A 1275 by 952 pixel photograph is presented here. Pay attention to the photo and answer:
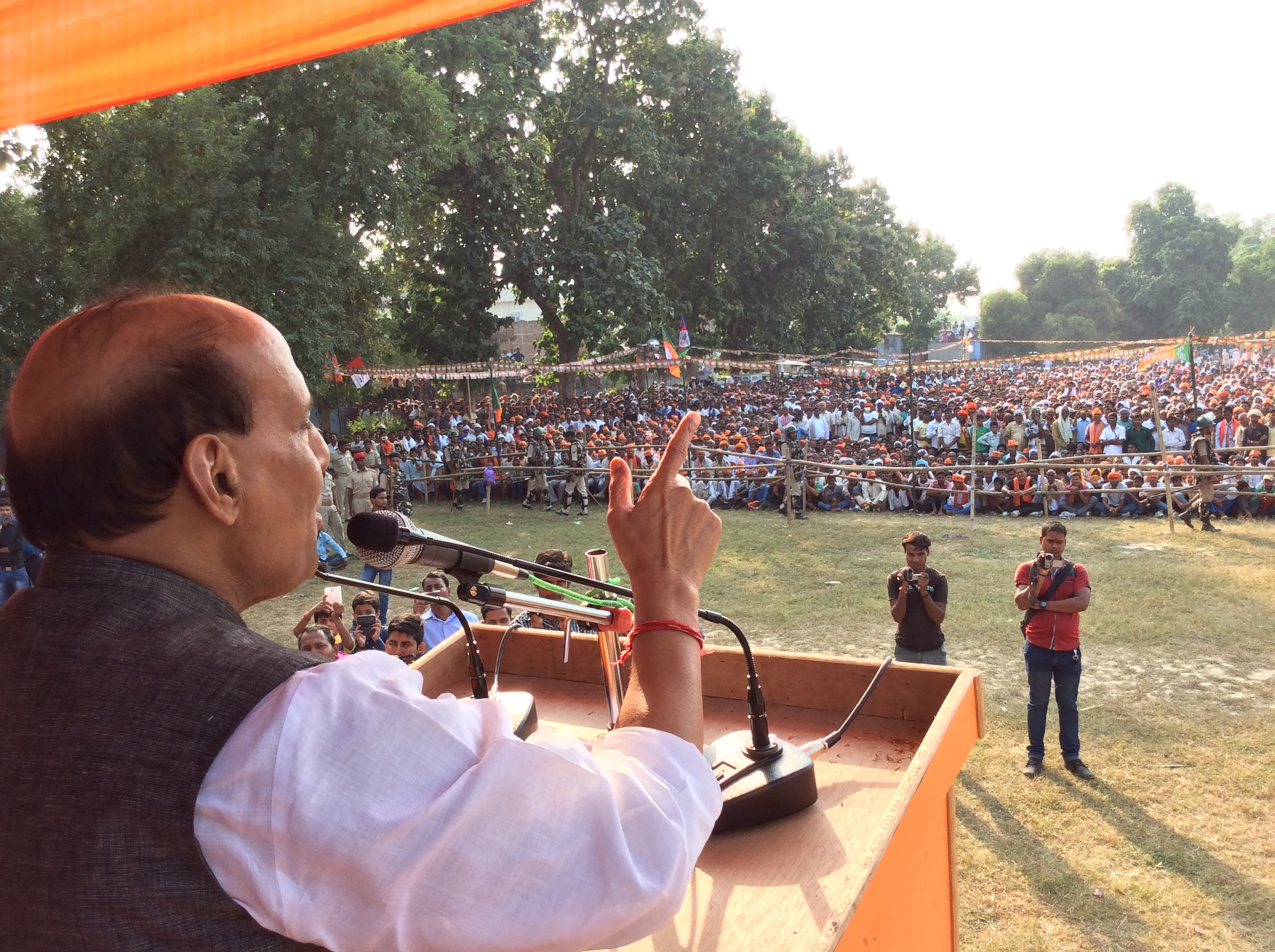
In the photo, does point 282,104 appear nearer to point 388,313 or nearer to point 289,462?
point 388,313

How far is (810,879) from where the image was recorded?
4.66 feet

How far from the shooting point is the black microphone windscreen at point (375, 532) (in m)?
1.32

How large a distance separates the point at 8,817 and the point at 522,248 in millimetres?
24217

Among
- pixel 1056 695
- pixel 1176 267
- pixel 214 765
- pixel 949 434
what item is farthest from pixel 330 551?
pixel 1176 267

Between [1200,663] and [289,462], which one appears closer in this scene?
[289,462]

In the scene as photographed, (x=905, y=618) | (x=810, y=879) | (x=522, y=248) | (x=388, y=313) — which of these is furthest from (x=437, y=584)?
(x=388, y=313)

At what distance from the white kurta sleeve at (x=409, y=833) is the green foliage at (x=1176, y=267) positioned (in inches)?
2488

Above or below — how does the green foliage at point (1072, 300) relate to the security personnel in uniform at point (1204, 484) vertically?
above

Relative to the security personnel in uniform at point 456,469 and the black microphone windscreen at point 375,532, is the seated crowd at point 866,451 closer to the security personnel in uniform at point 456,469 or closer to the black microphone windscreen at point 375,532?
the security personnel in uniform at point 456,469

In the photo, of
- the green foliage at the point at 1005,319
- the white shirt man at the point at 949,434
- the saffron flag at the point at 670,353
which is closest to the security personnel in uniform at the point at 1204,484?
the white shirt man at the point at 949,434

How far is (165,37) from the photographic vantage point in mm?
1694

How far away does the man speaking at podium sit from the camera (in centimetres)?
78

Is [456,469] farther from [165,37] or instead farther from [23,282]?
[165,37]

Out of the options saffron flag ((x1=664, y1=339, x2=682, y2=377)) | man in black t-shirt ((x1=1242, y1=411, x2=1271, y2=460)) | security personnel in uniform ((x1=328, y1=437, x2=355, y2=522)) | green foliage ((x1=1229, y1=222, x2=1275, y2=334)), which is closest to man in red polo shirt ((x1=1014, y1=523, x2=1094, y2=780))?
security personnel in uniform ((x1=328, y1=437, x2=355, y2=522))
